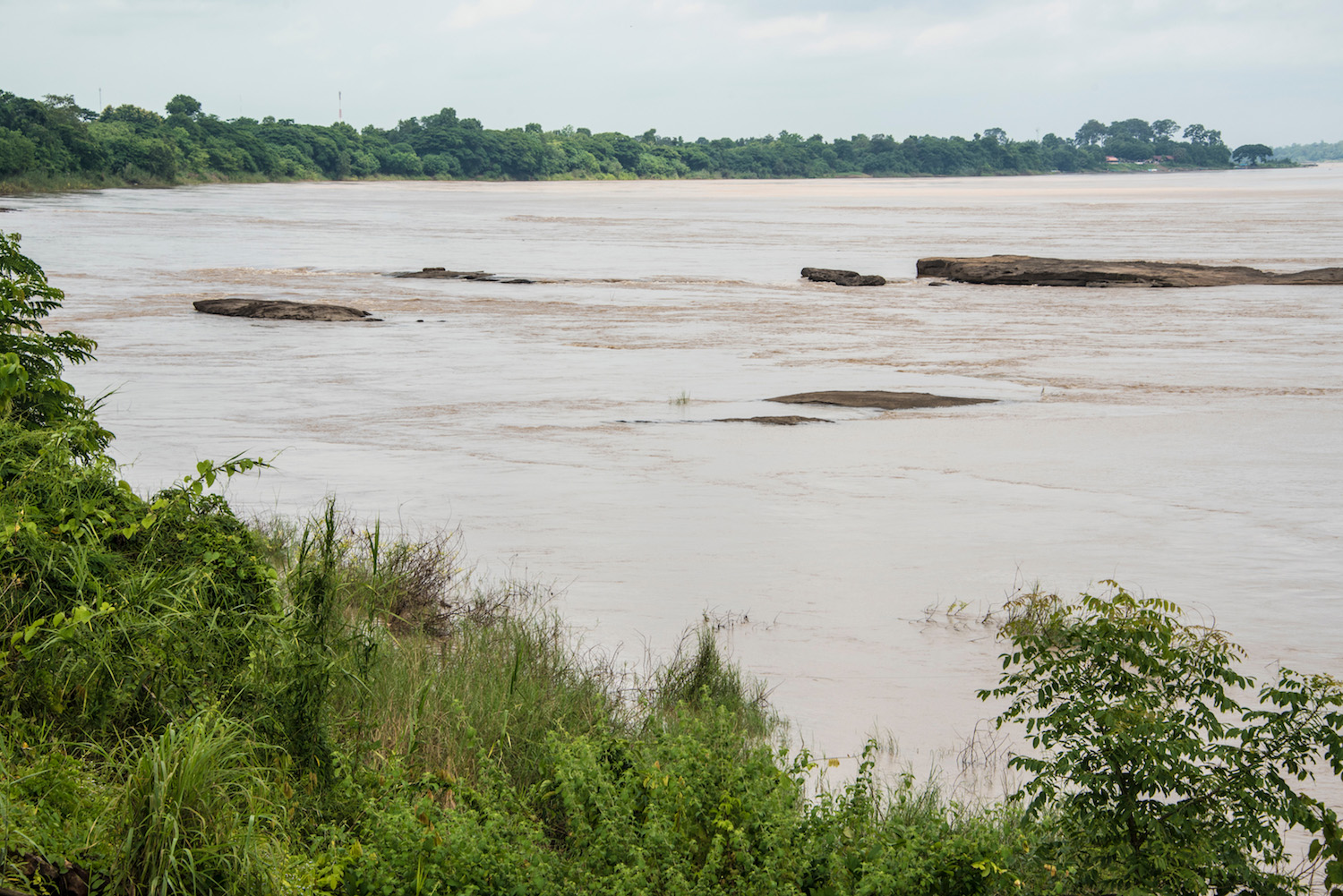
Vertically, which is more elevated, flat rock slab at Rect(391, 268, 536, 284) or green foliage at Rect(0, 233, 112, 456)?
green foliage at Rect(0, 233, 112, 456)

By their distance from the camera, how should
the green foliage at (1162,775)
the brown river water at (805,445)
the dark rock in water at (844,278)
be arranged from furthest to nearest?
the dark rock in water at (844,278)
the brown river water at (805,445)
the green foliage at (1162,775)

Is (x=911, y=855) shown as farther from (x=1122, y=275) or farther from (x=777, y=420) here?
(x=1122, y=275)

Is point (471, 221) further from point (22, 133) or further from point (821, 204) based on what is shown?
point (22, 133)

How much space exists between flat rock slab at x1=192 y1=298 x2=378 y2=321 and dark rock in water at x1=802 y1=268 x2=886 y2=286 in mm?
14539

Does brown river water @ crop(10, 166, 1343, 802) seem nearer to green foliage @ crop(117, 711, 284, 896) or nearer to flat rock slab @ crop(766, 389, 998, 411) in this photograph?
flat rock slab @ crop(766, 389, 998, 411)

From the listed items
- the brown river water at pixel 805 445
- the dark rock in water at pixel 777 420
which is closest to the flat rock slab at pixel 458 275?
the brown river water at pixel 805 445

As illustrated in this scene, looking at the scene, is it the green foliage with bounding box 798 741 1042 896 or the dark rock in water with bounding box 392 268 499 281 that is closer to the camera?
the green foliage with bounding box 798 741 1042 896

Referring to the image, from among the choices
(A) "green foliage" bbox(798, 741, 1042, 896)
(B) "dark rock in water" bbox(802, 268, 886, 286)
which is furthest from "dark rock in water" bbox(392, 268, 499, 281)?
(A) "green foliage" bbox(798, 741, 1042, 896)

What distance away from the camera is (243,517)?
10.1 m

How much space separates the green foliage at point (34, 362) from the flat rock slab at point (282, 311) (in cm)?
1745

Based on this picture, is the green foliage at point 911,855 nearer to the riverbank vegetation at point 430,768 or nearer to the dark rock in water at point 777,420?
the riverbank vegetation at point 430,768

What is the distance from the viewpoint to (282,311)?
25984mm

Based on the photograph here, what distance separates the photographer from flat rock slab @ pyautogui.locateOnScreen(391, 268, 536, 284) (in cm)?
3534

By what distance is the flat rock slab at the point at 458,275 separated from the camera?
116 ft
